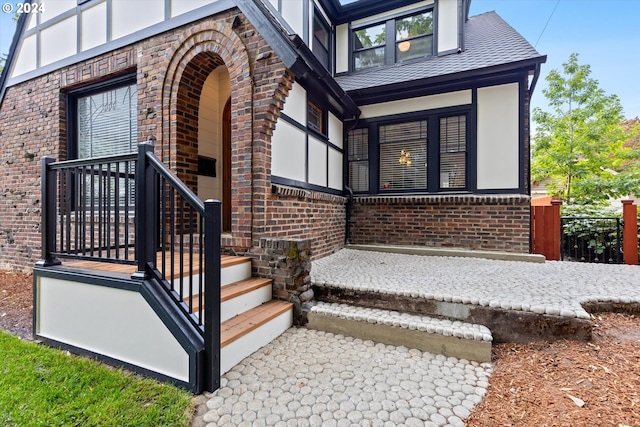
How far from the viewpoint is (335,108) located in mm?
5777

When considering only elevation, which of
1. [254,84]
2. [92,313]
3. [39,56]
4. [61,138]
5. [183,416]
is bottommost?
[183,416]

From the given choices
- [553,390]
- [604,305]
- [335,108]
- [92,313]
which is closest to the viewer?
[553,390]

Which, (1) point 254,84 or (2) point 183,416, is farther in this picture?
(1) point 254,84

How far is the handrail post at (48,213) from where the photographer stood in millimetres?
2836

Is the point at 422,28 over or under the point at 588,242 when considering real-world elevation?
over

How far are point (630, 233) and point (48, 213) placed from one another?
8258mm

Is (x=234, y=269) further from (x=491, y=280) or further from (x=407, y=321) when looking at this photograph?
(x=491, y=280)

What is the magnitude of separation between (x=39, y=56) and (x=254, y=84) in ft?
15.4

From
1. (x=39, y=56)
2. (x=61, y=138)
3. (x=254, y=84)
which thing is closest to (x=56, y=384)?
(x=254, y=84)

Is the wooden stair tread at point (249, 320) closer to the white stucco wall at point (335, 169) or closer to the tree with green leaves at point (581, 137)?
the white stucco wall at point (335, 169)

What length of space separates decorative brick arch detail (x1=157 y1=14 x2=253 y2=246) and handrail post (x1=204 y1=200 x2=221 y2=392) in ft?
4.96

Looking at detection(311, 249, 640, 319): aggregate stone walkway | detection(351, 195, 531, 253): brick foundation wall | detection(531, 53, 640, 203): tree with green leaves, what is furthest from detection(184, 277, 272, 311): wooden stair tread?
detection(531, 53, 640, 203): tree with green leaves

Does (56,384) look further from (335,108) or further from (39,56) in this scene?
(39,56)

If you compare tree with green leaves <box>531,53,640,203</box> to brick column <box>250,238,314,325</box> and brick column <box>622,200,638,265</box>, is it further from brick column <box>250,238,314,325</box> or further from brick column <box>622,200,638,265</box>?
brick column <box>250,238,314,325</box>
